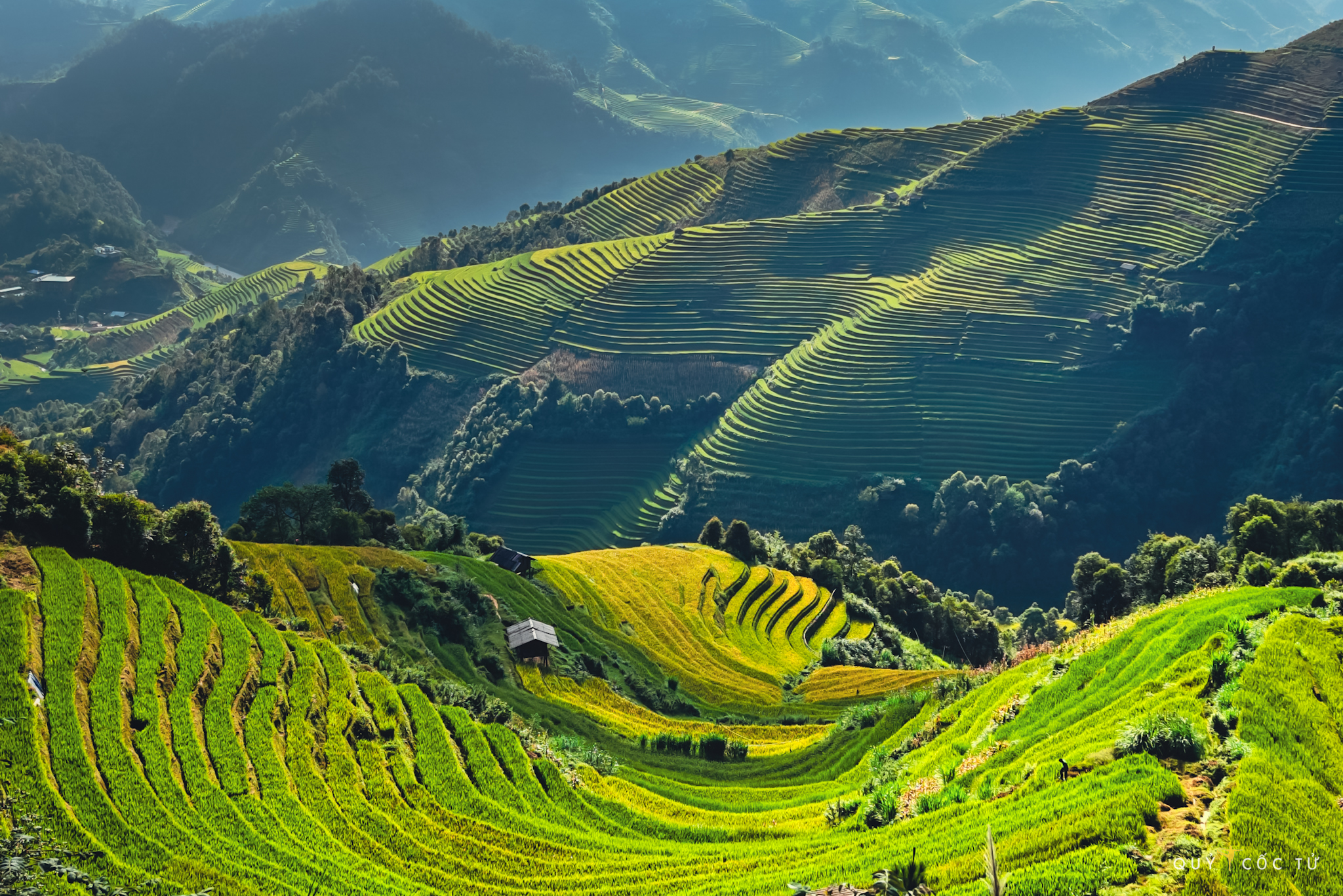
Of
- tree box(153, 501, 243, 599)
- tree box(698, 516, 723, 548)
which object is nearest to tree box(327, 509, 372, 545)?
tree box(153, 501, 243, 599)

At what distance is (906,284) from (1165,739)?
4993 inches

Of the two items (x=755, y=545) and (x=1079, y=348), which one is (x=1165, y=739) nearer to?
(x=755, y=545)

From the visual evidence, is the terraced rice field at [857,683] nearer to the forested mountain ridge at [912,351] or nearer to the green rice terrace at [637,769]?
the green rice terrace at [637,769]

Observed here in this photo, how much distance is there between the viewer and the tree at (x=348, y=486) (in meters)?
65.2

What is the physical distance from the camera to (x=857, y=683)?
49.3m

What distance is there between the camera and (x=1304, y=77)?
15088 cm

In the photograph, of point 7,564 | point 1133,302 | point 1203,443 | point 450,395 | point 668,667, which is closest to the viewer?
point 7,564

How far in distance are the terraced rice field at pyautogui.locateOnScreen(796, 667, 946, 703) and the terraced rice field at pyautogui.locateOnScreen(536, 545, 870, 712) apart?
5.51 feet

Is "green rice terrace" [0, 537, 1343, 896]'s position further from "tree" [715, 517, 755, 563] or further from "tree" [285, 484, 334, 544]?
"tree" [715, 517, 755, 563]

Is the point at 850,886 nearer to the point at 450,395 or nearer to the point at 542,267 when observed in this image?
the point at 450,395

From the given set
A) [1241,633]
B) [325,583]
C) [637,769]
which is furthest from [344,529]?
[1241,633]

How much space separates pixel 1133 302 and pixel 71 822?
13096cm

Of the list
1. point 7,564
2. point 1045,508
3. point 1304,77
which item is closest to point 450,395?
point 1045,508

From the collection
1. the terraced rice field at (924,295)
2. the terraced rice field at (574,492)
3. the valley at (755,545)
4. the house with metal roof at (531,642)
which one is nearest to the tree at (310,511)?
the valley at (755,545)
